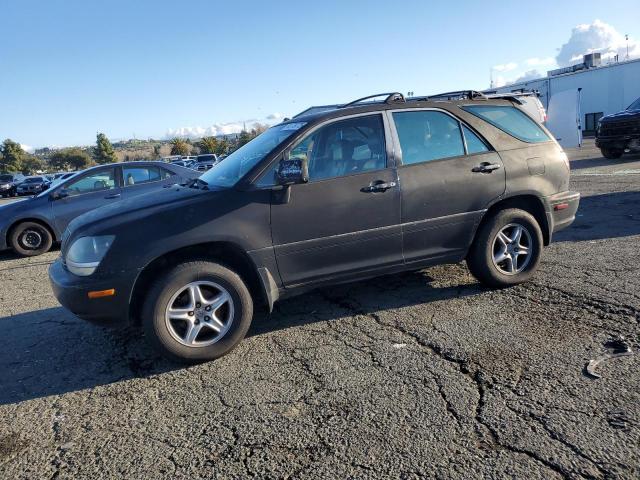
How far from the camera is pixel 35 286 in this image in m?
6.49

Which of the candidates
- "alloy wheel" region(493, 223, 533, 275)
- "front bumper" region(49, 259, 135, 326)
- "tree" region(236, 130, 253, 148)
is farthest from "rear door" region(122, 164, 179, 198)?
"alloy wheel" region(493, 223, 533, 275)

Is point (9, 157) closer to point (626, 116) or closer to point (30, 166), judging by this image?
point (30, 166)

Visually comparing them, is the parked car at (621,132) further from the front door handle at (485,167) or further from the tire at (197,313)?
the tire at (197,313)

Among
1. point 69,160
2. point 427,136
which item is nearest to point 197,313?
point 427,136

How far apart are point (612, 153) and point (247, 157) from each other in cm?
1527

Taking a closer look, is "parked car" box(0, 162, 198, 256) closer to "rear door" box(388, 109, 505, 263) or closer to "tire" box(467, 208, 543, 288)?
"rear door" box(388, 109, 505, 263)

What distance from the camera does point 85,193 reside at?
28.5ft

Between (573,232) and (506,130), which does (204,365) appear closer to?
(506,130)

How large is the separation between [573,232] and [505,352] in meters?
4.15

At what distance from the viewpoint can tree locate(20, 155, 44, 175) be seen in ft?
243

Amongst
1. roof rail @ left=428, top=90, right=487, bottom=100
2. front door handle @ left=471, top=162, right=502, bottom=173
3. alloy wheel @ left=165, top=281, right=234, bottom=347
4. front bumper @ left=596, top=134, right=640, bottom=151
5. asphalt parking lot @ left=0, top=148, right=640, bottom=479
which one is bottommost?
asphalt parking lot @ left=0, top=148, right=640, bottom=479

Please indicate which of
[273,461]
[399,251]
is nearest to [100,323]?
[273,461]

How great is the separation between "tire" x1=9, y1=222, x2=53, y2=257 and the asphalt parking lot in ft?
13.8

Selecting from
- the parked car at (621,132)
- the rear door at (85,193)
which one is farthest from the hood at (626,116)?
the rear door at (85,193)
